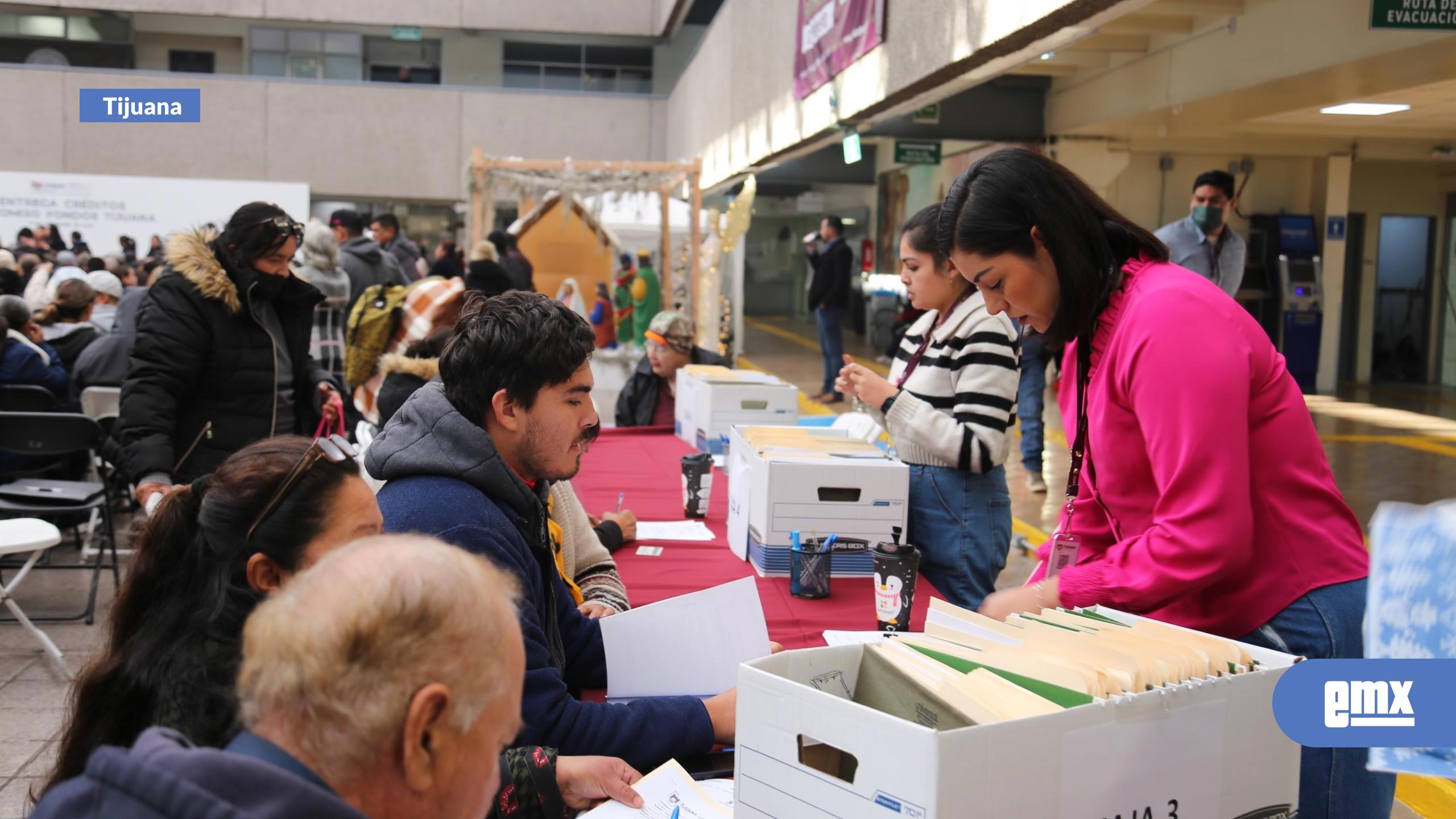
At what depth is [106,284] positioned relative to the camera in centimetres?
884

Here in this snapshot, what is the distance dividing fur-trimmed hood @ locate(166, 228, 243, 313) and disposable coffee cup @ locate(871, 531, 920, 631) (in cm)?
258

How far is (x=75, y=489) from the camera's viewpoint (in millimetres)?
5316

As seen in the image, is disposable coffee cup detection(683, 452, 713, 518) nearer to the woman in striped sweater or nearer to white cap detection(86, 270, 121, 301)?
the woman in striped sweater

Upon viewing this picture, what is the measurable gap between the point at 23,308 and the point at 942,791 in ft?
23.0

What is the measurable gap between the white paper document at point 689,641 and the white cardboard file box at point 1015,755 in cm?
69

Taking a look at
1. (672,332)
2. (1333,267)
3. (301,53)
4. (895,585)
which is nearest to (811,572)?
(895,585)

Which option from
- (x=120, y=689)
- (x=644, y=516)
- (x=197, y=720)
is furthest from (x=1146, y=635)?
(x=644, y=516)

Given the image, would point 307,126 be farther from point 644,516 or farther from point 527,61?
point 644,516

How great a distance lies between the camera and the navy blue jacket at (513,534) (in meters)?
1.84

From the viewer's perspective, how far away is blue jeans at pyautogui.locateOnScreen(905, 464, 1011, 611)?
3281mm

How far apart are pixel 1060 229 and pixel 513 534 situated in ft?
3.32

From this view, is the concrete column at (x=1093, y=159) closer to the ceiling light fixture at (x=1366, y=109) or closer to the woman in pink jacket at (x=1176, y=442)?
the ceiling light fixture at (x=1366, y=109)

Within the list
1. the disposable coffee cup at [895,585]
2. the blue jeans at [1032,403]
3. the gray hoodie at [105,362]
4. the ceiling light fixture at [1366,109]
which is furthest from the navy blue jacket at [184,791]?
the ceiling light fixture at [1366,109]

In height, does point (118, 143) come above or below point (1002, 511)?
above
